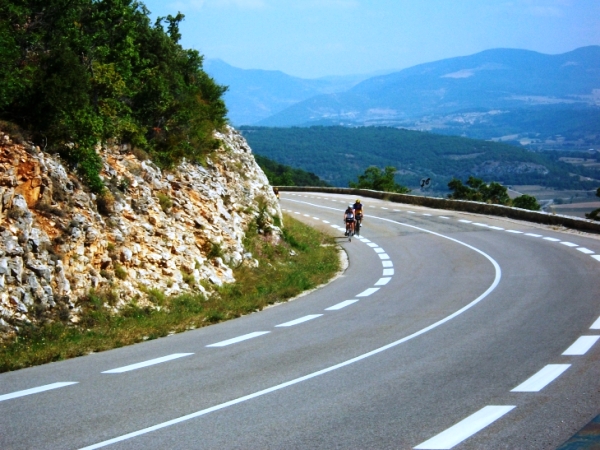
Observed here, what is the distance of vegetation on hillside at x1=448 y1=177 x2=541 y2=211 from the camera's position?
70500 millimetres

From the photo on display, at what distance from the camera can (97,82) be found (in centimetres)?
1908

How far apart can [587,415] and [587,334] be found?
5.14 metres

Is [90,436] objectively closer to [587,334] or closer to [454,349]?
[454,349]

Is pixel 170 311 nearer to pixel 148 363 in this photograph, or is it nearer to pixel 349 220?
pixel 148 363

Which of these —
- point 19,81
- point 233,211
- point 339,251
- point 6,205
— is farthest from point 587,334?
point 339,251

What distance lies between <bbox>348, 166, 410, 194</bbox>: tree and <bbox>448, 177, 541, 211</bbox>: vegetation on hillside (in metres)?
7.46

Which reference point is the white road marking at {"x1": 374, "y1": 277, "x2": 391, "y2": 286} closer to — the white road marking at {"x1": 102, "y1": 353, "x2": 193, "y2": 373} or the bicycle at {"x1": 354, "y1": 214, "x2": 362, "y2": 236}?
the white road marking at {"x1": 102, "y1": 353, "x2": 193, "y2": 373}

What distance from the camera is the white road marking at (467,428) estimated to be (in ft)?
22.1

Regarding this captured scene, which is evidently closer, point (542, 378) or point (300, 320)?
point (542, 378)

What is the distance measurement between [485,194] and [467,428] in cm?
7984

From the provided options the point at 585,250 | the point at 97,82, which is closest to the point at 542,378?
the point at 97,82

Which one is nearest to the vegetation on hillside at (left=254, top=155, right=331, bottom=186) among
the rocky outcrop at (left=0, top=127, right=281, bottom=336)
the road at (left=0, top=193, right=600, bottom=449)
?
the rocky outcrop at (left=0, top=127, right=281, bottom=336)

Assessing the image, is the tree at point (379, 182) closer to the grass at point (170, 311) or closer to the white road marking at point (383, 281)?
the grass at point (170, 311)

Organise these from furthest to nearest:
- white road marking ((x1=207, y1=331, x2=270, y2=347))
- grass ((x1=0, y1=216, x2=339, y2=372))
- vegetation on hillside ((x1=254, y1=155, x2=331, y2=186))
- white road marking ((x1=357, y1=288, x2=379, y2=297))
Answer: vegetation on hillside ((x1=254, y1=155, x2=331, y2=186))
white road marking ((x1=357, y1=288, x2=379, y2=297))
white road marking ((x1=207, y1=331, x2=270, y2=347))
grass ((x1=0, y1=216, x2=339, y2=372))
